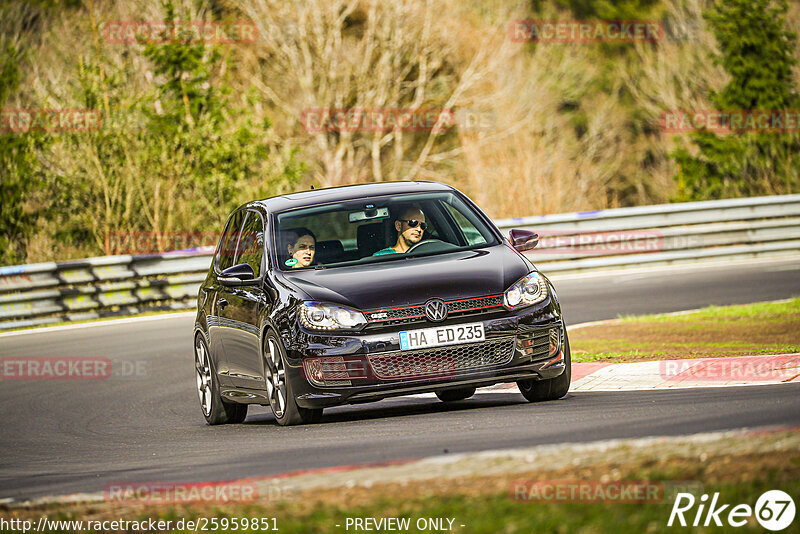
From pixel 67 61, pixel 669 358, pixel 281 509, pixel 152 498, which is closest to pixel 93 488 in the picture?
pixel 152 498

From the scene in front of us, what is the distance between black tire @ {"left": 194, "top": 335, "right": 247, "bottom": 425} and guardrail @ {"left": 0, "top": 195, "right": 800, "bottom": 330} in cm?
989

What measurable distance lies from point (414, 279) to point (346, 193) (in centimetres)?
175

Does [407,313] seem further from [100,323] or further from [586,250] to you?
[586,250]

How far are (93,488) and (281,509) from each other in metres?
2.01

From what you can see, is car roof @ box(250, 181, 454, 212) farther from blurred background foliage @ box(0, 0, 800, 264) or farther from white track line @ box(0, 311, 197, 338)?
blurred background foliage @ box(0, 0, 800, 264)

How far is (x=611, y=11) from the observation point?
66812mm

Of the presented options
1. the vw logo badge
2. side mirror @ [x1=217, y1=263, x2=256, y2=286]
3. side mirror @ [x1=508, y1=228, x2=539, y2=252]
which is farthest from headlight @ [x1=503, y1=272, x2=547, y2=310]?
side mirror @ [x1=217, y1=263, x2=256, y2=286]

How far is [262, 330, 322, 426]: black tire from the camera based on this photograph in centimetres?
904

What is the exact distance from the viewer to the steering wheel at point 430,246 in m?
9.87

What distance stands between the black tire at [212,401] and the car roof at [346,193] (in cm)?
139

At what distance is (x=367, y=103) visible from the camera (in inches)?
1843

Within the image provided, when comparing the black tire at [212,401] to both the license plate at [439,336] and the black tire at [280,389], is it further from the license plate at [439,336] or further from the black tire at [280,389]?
the license plate at [439,336]

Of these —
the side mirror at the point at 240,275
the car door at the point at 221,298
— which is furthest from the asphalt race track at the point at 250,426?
the side mirror at the point at 240,275

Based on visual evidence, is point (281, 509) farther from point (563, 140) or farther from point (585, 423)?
point (563, 140)
